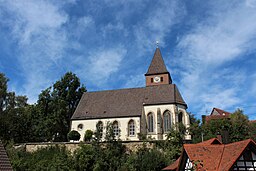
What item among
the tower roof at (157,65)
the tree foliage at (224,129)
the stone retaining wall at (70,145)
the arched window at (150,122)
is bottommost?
the stone retaining wall at (70,145)

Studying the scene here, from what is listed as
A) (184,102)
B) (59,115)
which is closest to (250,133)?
(184,102)

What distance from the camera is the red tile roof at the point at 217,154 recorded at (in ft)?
54.1

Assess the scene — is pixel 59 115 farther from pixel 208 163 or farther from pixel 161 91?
pixel 208 163

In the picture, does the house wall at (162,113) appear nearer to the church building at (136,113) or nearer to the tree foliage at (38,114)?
the church building at (136,113)

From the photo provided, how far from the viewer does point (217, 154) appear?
1819 centimetres

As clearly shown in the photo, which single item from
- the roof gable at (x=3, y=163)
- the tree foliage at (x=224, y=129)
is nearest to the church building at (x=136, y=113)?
the tree foliage at (x=224, y=129)

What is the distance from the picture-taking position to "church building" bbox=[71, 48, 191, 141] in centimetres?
3916

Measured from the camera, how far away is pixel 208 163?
1750 cm

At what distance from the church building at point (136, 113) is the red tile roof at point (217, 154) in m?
18.6

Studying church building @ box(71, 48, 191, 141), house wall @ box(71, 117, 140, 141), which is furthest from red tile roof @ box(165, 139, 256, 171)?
house wall @ box(71, 117, 140, 141)

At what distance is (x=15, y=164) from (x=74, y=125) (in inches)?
544

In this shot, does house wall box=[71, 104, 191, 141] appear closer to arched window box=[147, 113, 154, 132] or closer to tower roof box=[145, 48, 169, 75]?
arched window box=[147, 113, 154, 132]

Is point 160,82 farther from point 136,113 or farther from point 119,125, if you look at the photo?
point 119,125

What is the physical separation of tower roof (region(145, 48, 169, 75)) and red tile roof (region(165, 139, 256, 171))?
30975mm
